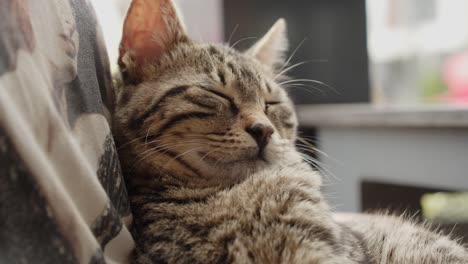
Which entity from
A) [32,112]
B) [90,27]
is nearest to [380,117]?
[90,27]

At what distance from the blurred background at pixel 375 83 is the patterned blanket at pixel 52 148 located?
1.48m

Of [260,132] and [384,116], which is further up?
[260,132]

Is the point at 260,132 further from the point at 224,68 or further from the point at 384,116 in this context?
the point at 384,116

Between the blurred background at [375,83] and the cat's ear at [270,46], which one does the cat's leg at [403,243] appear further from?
the blurred background at [375,83]

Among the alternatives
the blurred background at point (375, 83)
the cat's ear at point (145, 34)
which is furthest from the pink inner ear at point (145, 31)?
the blurred background at point (375, 83)

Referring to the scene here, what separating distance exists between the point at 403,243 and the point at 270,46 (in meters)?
0.64

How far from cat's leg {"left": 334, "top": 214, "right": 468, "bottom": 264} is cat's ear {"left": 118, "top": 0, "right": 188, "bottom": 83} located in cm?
56

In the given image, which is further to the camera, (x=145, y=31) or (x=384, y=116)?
(x=384, y=116)

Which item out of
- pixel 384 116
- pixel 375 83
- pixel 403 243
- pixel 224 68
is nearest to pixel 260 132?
pixel 224 68

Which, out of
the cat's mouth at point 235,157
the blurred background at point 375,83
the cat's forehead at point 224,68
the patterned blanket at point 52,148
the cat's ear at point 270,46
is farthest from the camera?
the blurred background at point 375,83

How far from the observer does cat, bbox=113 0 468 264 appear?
0.70 meters

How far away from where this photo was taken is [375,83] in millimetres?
2695

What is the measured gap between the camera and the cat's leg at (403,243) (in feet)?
3.24

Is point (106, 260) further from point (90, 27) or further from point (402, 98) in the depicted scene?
point (402, 98)
